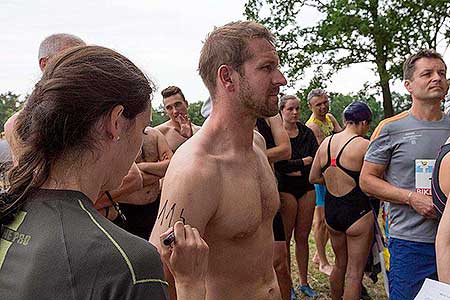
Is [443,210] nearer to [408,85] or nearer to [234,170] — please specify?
[234,170]

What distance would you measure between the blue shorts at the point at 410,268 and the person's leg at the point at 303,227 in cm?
211

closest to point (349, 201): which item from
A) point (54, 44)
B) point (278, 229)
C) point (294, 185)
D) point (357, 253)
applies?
point (357, 253)

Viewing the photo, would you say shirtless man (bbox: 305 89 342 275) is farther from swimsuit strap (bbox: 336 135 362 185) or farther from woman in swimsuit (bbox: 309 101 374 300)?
swimsuit strap (bbox: 336 135 362 185)

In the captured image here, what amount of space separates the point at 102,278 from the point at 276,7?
59.6ft

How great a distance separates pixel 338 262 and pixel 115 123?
4.58 meters

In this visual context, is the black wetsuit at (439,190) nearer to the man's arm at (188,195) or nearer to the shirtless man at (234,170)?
the shirtless man at (234,170)

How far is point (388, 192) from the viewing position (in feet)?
12.9

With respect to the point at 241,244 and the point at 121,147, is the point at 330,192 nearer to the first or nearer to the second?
the point at 241,244

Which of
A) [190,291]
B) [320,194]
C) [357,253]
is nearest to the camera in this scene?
[190,291]

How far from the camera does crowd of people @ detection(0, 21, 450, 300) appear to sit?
3.94 ft

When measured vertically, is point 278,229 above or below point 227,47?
below

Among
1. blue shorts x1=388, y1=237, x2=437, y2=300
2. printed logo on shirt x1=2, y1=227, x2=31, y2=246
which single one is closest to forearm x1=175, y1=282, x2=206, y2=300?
printed logo on shirt x1=2, y1=227, x2=31, y2=246

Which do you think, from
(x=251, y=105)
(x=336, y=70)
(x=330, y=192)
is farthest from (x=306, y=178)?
(x=336, y=70)

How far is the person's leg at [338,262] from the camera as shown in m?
5.48
